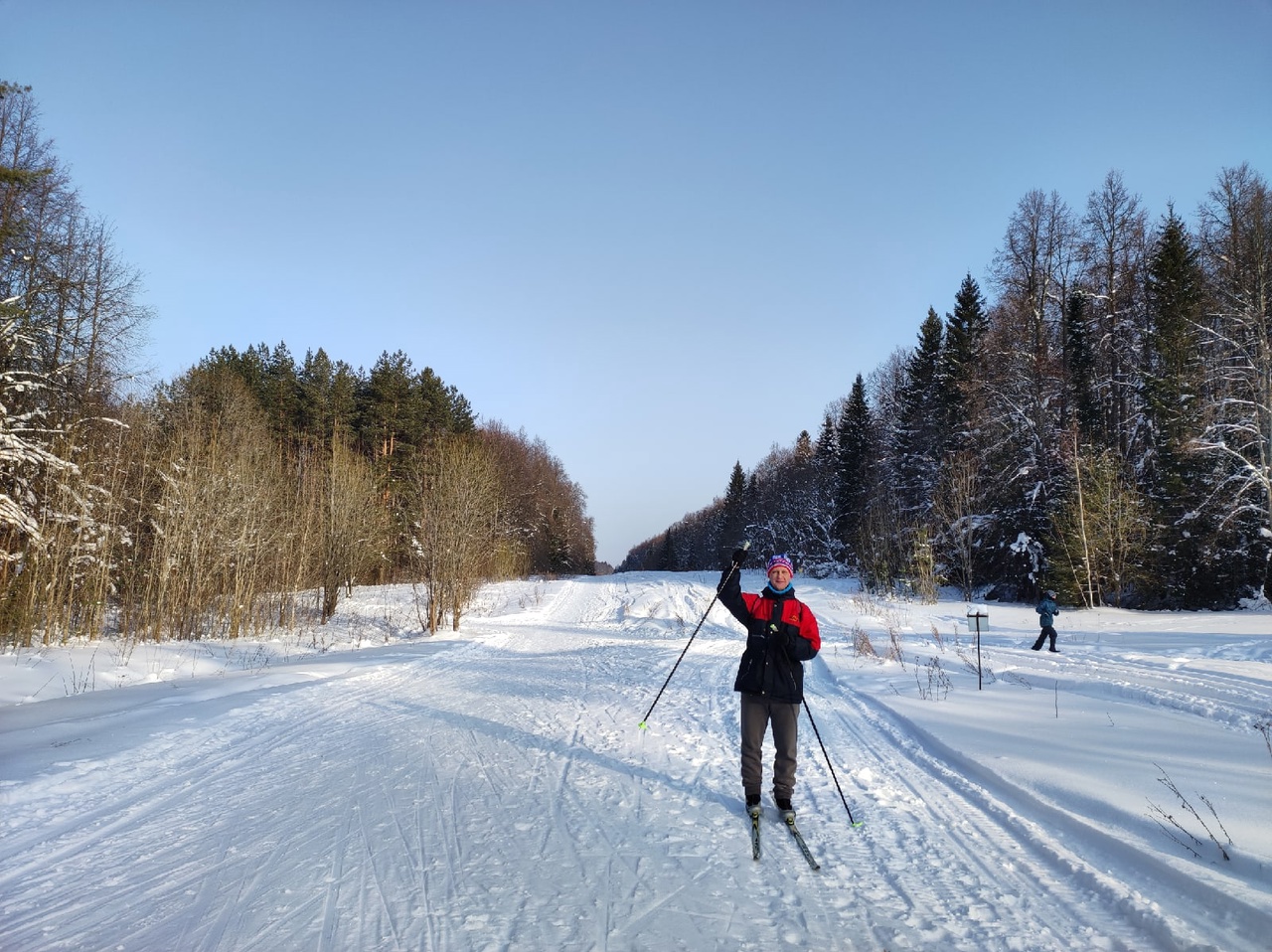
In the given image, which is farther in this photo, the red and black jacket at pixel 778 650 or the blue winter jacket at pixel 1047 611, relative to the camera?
the blue winter jacket at pixel 1047 611

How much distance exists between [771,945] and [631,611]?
25.0 m

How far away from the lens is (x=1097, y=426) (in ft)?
101

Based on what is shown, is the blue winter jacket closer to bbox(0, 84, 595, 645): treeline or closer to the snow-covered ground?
the snow-covered ground

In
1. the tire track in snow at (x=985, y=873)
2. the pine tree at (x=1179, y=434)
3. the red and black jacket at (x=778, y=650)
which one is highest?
the pine tree at (x=1179, y=434)

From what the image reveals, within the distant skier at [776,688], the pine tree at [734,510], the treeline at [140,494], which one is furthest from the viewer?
the pine tree at [734,510]

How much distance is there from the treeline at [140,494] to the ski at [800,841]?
44.4ft

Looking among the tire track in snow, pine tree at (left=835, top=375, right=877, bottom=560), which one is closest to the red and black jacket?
the tire track in snow

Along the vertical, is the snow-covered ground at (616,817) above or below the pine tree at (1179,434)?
below

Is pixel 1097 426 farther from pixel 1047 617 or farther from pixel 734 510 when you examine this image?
pixel 734 510

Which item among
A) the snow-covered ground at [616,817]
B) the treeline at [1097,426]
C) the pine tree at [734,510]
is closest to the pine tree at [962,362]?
the treeline at [1097,426]

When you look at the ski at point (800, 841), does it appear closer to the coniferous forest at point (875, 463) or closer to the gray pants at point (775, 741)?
the gray pants at point (775, 741)

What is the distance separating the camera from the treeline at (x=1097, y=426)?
75.4 ft

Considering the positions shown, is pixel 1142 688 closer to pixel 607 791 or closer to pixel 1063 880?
pixel 1063 880

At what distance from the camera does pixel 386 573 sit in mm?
38812
